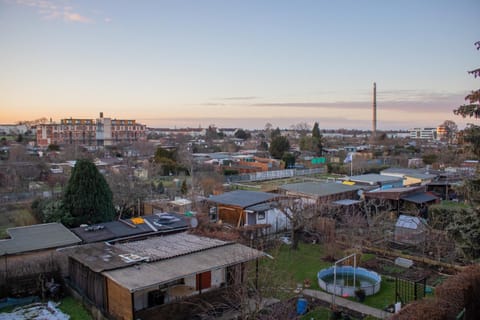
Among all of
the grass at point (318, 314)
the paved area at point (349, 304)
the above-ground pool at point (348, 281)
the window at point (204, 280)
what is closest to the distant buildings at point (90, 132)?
the window at point (204, 280)

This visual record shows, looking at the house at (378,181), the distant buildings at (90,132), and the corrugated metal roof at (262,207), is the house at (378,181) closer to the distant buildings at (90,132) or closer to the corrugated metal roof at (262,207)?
the corrugated metal roof at (262,207)

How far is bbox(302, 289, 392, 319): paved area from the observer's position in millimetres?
9875

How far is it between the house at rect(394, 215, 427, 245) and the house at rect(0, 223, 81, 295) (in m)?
13.6

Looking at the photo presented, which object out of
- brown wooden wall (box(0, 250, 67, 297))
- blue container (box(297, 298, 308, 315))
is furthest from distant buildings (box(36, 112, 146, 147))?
blue container (box(297, 298, 308, 315))

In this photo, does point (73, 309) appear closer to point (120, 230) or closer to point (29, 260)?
point (29, 260)

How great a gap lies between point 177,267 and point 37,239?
6522 mm

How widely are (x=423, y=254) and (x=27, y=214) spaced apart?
18915mm

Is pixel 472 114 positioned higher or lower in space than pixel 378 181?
higher

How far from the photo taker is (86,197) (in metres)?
16.6

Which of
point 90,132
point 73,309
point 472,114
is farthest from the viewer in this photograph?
point 90,132

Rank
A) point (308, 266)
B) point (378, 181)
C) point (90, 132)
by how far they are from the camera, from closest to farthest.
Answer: point (308, 266) → point (378, 181) → point (90, 132)

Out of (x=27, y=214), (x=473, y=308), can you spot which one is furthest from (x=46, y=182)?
A: (x=473, y=308)

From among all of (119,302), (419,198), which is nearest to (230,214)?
(119,302)

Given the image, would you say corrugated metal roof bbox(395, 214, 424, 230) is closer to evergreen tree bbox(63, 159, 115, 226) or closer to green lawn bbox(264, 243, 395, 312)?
green lawn bbox(264, 243, 395, 312)
